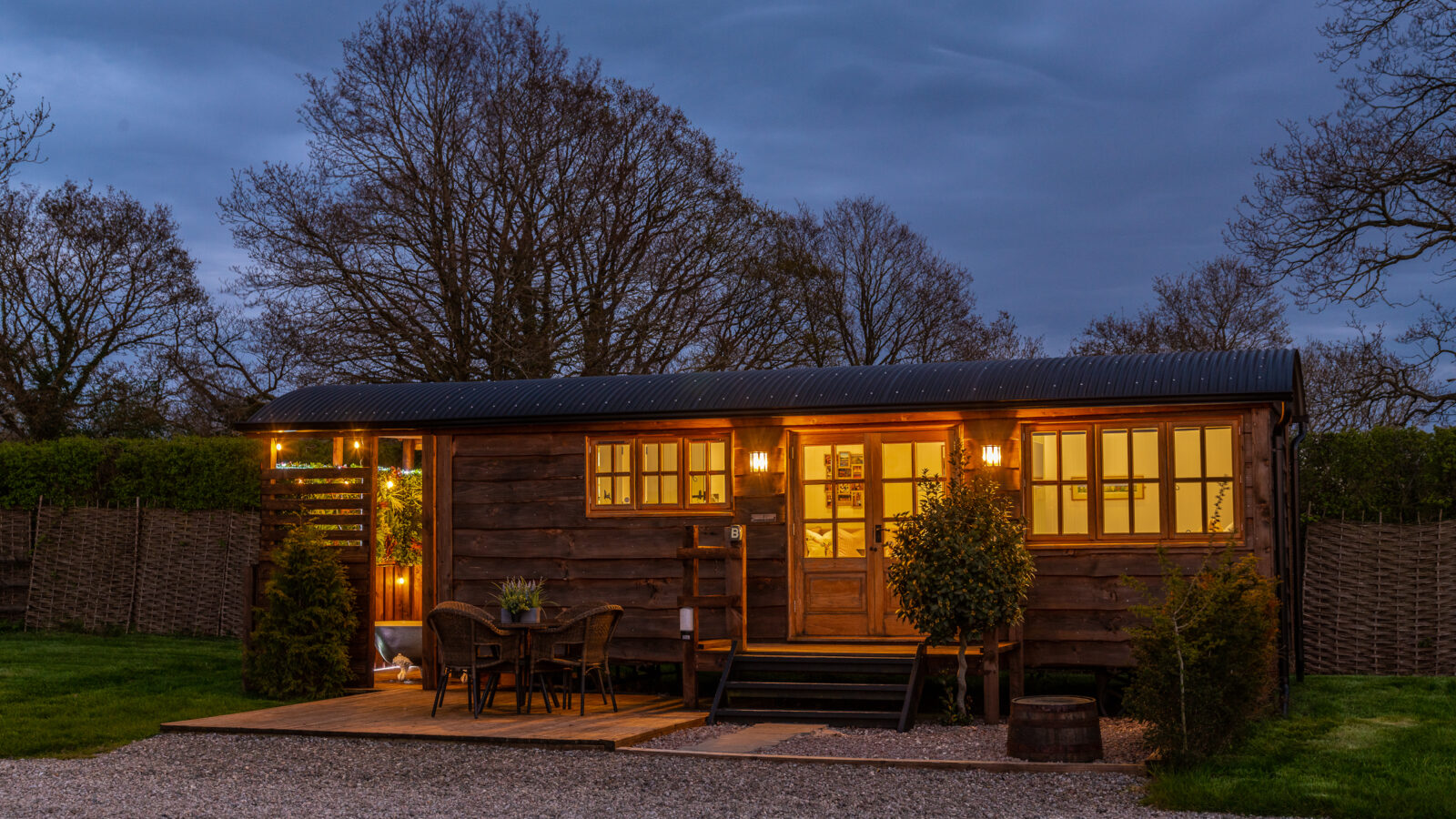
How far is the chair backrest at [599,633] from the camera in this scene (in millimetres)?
9727

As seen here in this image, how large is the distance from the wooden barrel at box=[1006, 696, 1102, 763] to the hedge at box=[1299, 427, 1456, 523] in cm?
562

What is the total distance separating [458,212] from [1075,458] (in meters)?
12.6

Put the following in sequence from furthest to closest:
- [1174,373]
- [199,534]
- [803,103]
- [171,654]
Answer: [803,103] < [199,534] < [171,654] < [1174,373]

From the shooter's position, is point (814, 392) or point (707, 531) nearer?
point (814, 392)

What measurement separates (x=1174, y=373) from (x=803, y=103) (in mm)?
15553

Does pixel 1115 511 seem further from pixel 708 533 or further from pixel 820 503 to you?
pixel 708 533

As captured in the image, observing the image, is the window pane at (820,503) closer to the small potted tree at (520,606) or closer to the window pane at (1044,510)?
the window pane at (1044,510)

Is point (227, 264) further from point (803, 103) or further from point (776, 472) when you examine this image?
point (776, 472)

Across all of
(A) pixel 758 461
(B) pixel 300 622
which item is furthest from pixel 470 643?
(A) pixel 758 461

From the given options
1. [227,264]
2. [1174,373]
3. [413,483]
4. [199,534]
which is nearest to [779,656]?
[1174,373]

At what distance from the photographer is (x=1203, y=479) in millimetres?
9734

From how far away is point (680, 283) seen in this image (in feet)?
70.3

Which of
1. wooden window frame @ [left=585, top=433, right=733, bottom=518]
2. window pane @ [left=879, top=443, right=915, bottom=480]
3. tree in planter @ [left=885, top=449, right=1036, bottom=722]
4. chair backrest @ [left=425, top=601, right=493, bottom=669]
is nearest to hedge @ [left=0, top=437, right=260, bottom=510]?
wooden window frame @ [left=585, top=433, right=733, bottom=518]

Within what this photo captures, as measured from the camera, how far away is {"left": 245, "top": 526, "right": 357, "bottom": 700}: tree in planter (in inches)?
427
